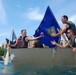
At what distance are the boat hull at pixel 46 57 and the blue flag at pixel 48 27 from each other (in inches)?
66.7

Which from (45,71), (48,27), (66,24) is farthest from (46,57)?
(48,27)

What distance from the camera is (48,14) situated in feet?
42.0

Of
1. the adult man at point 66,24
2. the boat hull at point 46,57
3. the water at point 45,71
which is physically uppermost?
the adult man at point 66,24

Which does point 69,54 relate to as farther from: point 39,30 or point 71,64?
point 39,30

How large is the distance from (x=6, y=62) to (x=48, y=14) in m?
3.15

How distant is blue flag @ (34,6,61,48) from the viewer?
11.9 metres

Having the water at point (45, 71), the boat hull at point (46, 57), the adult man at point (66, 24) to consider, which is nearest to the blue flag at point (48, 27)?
the boat hull at point (46, 57)

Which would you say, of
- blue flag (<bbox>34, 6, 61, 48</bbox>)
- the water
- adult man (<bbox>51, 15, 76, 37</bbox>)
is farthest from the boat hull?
blue flag (<bbox>34, 6, 61, 48</bbox>)

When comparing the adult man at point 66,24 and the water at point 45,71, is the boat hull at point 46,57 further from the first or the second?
the adult man at point 66,24

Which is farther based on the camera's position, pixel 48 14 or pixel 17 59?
pixel 48 14

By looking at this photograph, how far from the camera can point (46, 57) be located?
32.5 ft

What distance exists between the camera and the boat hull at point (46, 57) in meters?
9.53

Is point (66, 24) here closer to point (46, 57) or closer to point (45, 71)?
point (46, 57)

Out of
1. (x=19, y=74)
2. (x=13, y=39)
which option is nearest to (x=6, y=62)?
(x=13, y=39)
